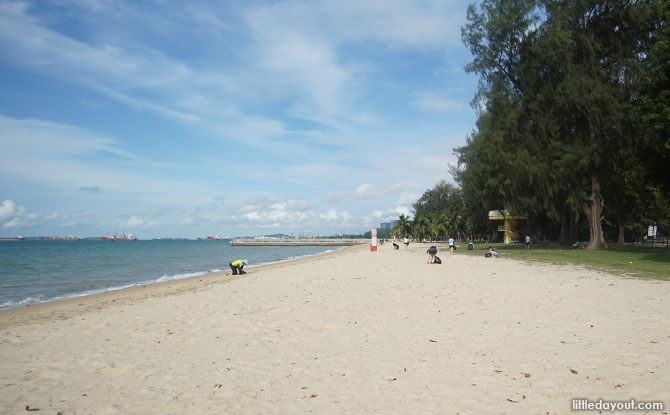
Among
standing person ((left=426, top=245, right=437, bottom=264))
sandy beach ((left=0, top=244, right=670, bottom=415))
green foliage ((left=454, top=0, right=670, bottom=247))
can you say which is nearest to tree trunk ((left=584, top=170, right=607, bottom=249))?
green foliage ((left=454, top=0, right=670, bottom=247))

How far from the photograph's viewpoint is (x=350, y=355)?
6.75 meters

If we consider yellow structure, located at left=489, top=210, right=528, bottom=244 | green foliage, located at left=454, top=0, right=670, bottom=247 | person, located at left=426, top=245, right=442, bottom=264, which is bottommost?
person, located at left=426, top=245, right=442, bottom=264

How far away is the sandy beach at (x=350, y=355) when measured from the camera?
5055mm

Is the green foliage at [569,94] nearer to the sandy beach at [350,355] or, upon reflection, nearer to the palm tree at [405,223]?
the sandy beach at [350,355]

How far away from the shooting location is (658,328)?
7.64 metres

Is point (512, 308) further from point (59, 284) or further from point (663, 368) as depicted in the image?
point (59, 284)

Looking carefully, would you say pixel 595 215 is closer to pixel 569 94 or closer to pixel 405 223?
pixel 569 94

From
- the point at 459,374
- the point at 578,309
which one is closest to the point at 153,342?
the point at 459,374

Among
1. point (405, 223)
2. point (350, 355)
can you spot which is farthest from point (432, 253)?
point (405, 223)

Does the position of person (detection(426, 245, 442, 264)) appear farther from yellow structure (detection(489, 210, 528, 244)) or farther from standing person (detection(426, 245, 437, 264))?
yellow structure (detection(489, 210, 528, 244))

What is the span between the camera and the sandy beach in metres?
5.05

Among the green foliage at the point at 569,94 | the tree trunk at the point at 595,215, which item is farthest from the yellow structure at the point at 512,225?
the tree trunk at the point at 595,215

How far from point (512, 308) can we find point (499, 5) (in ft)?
104


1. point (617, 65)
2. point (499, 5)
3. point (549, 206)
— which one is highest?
point (499, 5)
